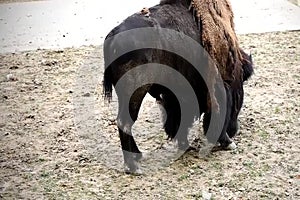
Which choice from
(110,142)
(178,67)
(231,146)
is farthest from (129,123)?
(231,146)

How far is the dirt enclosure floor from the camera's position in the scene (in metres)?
3.50

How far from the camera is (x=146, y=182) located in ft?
11.7

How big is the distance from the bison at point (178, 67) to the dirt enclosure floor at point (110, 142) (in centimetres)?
25

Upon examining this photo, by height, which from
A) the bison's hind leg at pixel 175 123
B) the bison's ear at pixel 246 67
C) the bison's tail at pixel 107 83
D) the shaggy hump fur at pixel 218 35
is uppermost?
the shaggy hump fur at pixel 218 35

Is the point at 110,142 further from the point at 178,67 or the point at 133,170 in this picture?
the point at 178,67

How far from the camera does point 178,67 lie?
11.8 feet

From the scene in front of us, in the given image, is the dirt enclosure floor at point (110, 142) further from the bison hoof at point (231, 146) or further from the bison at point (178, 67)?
the bison at point (178, 67)

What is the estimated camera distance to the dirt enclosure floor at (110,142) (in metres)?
3.50

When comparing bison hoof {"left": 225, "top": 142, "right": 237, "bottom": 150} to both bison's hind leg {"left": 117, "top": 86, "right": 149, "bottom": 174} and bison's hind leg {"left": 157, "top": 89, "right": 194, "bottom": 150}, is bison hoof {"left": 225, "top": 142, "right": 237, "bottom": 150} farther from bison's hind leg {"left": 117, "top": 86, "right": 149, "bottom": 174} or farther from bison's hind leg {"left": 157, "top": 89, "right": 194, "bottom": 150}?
bison's hind leg {"left": 117, "top": 86, "right": 149, "bottom": 174}

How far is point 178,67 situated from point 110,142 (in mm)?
1058

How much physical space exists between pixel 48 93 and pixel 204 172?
2.37 m

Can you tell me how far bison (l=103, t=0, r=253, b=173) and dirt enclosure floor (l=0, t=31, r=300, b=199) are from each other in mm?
246

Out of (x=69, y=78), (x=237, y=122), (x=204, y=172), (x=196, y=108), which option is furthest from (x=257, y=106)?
(x=69, y=78)

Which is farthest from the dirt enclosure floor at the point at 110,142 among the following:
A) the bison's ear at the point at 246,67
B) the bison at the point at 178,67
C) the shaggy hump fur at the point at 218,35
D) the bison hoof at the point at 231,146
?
the shaggy hump fur at the point at 218,35
